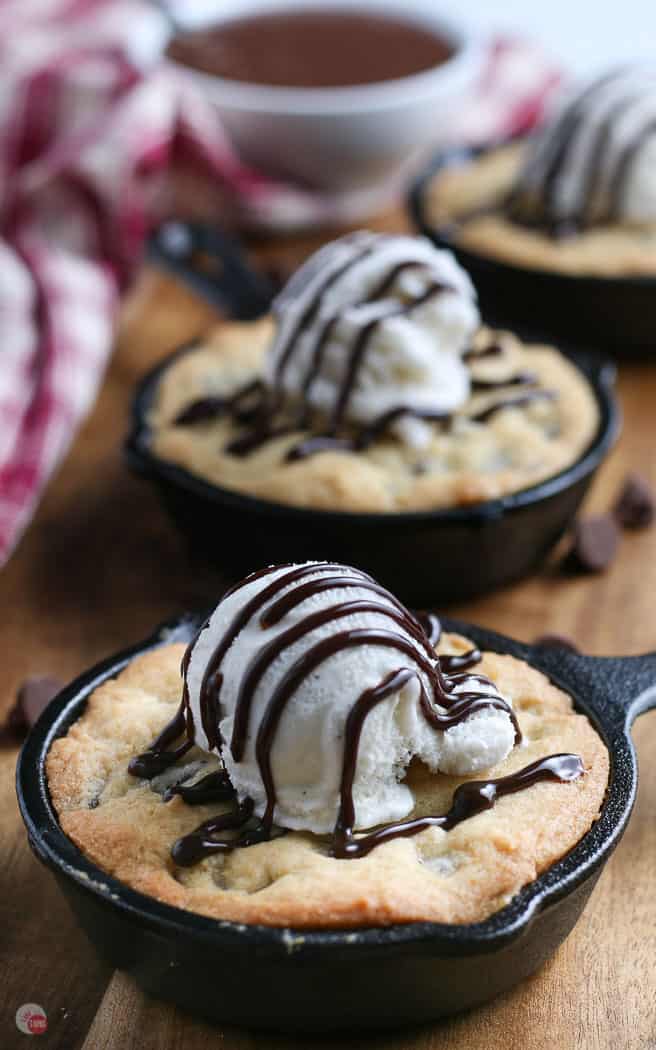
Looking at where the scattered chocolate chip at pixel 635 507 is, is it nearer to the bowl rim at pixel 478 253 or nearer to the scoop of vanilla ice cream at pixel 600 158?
the bowl rim at pixel 478 253

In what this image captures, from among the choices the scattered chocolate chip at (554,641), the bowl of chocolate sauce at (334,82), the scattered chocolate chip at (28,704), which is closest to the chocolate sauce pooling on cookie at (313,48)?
the bowl of chocolate sauce at (334,82)

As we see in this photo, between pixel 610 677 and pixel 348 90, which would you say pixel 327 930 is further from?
pixel 348 90

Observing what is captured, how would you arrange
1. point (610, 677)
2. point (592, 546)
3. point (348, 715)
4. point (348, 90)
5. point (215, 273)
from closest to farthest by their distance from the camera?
point (348, 715), point (610, 677), point (592, 546), point (215, 273), point (348, 90)

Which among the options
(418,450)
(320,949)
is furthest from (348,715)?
(418,450)

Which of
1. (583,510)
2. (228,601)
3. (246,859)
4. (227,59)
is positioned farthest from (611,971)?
(227,59)

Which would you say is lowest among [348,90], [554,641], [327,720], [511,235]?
[554,641]
